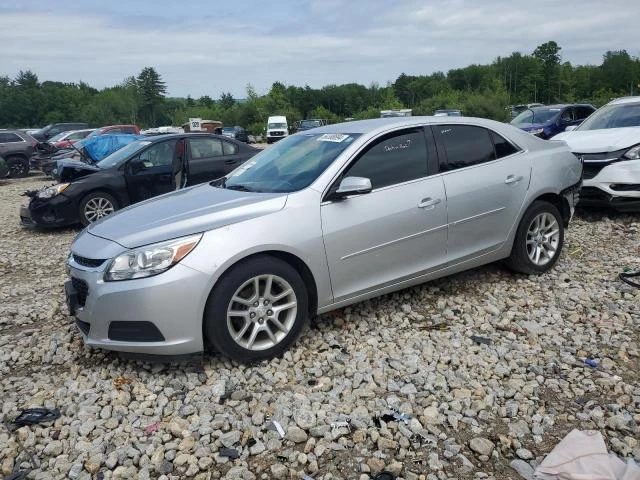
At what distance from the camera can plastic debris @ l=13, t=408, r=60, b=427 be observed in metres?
3.29

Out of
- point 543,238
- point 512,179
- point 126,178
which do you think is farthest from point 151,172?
point 543,238

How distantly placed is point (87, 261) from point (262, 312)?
4.15 ft

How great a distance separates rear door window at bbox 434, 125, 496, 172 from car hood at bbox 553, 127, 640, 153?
3.24m

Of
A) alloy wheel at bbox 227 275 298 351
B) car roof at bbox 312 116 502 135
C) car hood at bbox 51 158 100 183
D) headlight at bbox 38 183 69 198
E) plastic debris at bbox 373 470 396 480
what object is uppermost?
car roof at bbox 312 116 502 135

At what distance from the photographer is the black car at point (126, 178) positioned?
29.2 ft

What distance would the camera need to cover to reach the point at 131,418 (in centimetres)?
330

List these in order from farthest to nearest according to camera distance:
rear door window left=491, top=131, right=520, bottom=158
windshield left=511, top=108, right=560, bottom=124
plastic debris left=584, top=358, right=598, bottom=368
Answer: windshield left=511, top=108, right=560, bottom=124 → rear door window left=491, top=131, right=520, bottom=158 → plastic debris left=584, top=358, right=598, bottom=368

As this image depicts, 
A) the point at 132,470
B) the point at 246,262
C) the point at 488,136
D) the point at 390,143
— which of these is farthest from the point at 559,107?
the point at 132,470

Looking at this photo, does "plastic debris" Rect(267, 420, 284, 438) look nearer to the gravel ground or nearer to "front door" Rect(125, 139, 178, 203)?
the gravel ground

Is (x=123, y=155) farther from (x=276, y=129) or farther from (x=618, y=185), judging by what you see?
(x=276, y=129)

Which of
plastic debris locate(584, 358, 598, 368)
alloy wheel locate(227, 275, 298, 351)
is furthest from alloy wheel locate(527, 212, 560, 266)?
alloy wheel locate(227, 275, 298, 351)

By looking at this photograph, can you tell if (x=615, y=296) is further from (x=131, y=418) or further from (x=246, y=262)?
(x=131, y=418)

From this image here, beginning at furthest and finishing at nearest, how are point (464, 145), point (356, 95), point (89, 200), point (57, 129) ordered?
1. point (356, 95)
2. point (57, 129)
3. point (89, 200)
4. point (464, 145)

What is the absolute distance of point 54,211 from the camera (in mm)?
8859
